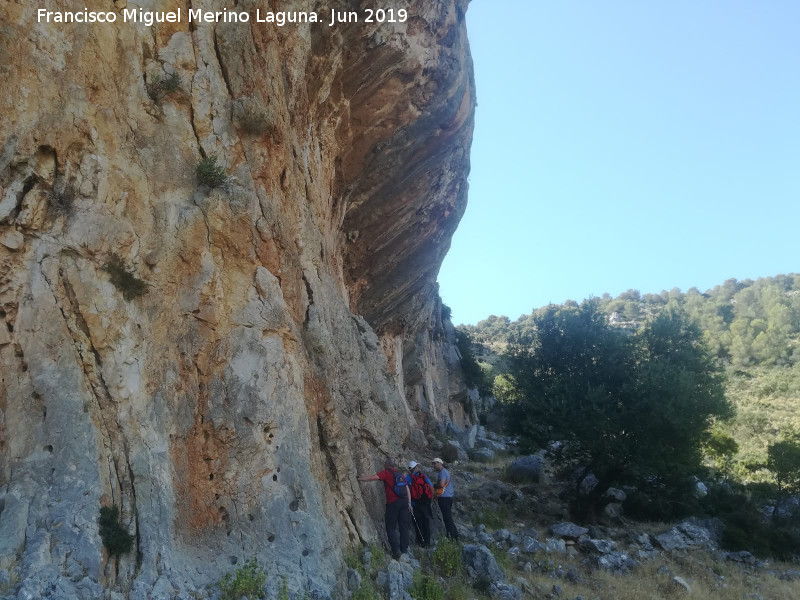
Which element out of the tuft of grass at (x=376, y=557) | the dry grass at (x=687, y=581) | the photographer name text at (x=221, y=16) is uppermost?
the photographer name text at (x=221, y=16)

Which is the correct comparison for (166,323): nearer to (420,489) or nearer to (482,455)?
(420,489)

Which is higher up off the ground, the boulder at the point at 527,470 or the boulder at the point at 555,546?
the boulder at the point at 527,470

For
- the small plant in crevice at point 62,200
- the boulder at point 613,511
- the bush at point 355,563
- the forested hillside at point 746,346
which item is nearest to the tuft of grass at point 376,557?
the bush at point 355,563

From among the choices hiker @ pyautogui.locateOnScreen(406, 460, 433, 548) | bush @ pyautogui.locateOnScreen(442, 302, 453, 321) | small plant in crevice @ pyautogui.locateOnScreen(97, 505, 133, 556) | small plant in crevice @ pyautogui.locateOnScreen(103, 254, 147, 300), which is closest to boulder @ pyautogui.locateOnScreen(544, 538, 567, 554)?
hiker @ pyautogui.locateOnScreen(406, 460, 433, 548)

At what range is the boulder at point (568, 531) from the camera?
13.4 m

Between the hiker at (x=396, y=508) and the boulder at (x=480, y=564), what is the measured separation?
3.49 feet

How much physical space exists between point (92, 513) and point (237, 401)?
233 centimetres

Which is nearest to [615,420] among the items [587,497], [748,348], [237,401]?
[587,497]

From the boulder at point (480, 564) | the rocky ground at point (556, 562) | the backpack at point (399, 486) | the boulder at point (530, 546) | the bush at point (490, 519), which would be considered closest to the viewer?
the rocky ground at point (556, 562)

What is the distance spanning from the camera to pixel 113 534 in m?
6.60

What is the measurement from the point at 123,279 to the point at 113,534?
323 centimetres

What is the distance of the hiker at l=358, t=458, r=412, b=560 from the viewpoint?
9633 mm

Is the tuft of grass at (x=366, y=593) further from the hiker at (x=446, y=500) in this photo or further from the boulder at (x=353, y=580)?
the hiker at (x=446, y=500)

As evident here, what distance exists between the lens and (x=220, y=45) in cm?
1009
